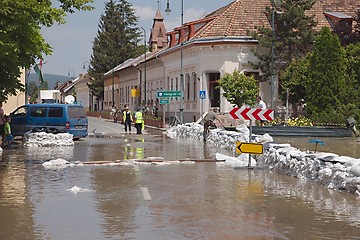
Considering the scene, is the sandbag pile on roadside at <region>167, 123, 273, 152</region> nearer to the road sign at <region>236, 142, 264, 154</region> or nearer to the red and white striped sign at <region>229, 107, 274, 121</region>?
the red and white striped sign at <region>229, 107, 274, 121</region>

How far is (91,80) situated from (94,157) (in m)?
80.0

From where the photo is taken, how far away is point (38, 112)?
29.8 m

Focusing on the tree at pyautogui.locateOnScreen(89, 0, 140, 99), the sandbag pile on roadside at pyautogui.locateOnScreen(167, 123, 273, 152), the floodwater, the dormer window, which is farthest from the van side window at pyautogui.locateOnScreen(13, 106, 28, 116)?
the tree at pyautogui.locateOnScreen(89, 0, 140, 99)

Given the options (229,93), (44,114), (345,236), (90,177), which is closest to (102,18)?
(229,93)

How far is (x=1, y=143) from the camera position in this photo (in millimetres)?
26031

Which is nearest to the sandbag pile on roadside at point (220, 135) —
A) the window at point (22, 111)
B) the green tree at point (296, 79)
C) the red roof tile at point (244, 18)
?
the window at point (22, 111)

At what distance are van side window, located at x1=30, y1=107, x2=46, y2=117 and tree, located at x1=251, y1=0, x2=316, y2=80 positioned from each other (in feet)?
72.0

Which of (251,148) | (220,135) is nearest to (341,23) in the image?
(220,135)

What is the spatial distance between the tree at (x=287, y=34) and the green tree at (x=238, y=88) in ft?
13.9

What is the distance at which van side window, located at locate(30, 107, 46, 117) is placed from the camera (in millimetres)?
29812

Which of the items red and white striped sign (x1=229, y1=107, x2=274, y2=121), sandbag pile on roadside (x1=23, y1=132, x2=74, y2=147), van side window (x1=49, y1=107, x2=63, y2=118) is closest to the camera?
red and white striped sign (x1=229, y1=107, x2=274, y2=121)

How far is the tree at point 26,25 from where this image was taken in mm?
16531

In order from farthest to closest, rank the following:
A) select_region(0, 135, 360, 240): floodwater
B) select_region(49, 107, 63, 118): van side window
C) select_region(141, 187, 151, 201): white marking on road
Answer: select_region(49, 107, 63, 118): van side window → select_region(141, 187, 151, 201): white marking on road → select_region(0, 135, 360, 240): floodwater

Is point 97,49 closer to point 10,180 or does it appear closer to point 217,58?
point 217,58
